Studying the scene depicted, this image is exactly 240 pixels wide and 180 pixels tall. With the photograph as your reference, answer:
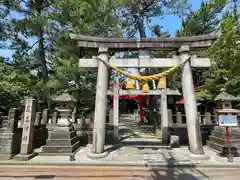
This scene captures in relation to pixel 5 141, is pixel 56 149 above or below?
below

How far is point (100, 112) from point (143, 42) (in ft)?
11.3

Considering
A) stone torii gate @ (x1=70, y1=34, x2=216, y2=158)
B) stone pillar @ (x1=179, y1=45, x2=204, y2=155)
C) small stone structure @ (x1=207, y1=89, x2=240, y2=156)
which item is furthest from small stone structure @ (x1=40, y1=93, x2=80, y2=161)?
small stone structure @ (x1=207, y1=89, x2=240, y2=156)

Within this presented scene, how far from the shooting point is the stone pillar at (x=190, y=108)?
6305 mm

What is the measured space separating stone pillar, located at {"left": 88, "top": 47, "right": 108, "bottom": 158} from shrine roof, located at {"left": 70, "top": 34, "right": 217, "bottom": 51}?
0.34 meters

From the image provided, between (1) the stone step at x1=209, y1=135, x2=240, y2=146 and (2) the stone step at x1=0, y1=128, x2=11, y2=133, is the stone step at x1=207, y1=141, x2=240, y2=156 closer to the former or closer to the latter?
(1) the stone step at x1=209, y1=135, x2=240, y2=146

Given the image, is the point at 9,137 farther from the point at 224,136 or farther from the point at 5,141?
the point at 224,136

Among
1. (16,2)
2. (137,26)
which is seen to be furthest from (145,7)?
(16,2)

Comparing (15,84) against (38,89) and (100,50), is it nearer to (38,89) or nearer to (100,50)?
(38,89)

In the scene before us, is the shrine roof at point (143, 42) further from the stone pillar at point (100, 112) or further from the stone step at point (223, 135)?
the stone step at point (223, 135)

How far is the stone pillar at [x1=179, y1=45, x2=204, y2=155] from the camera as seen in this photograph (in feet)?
20.7

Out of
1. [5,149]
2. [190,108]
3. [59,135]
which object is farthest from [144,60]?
[5,149]

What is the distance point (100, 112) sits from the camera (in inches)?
257

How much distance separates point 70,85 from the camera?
11.2 meters

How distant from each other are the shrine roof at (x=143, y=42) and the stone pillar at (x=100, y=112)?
341 mm
